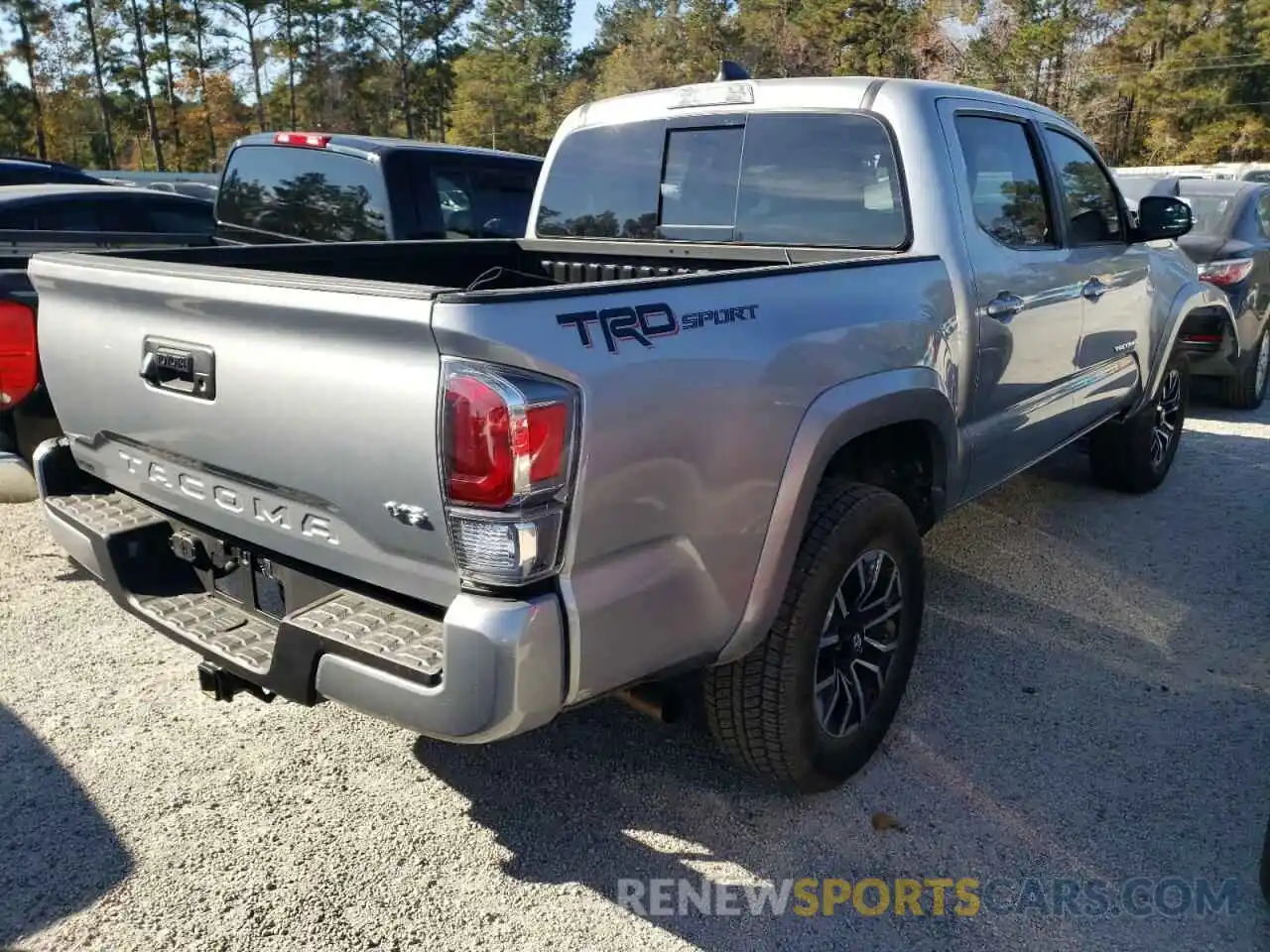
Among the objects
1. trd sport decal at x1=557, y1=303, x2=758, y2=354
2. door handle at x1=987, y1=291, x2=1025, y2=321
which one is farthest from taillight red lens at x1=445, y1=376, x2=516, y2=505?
door handle at x1=987, y1=291, x2=1025, y2=321

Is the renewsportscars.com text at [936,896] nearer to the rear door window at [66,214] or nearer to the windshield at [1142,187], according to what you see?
the rear door window at [66,214]

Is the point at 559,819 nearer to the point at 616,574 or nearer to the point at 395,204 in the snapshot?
the point at 616,574

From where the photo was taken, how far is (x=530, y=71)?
72.2m

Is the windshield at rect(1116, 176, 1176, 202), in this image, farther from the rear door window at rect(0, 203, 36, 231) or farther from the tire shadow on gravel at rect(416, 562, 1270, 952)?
the rear door window at rect(0, 203, 36, 231)

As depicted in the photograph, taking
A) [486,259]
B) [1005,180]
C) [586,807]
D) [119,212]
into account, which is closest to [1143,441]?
[1005,180]

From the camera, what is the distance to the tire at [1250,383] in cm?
804

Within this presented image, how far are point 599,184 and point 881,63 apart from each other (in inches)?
2082

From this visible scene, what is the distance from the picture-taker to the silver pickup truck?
205cm

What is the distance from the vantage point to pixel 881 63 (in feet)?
171

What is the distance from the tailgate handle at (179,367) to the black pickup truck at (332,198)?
301cm

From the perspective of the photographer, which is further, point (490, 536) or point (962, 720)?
point (962, 720)

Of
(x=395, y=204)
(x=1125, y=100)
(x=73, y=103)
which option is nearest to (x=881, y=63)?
(x=1125, y=100)

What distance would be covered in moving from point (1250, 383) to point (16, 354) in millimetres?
8214

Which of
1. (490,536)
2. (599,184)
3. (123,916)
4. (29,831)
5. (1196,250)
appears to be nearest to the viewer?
(490,536)
